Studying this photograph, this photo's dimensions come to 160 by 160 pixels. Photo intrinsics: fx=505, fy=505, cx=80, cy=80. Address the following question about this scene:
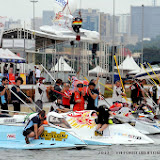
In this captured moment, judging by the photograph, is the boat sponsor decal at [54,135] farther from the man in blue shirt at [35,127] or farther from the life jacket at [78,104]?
the life jacket at [78,104]

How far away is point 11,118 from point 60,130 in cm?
154

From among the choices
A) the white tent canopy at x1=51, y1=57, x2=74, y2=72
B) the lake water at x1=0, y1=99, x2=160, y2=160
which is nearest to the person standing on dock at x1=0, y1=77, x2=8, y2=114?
the lake water at x1=0, y1=99, x2=160, y2=160

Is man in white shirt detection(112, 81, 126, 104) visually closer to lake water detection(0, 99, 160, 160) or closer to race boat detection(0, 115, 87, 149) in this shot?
lake water detection(0, 99, 160, 160)

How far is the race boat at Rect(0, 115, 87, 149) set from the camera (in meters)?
13.1

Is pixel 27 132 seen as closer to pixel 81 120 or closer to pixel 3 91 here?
pixel 81 120

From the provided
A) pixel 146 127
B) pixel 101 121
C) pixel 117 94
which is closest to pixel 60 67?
pixel 117 94

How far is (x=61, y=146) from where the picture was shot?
13117mm

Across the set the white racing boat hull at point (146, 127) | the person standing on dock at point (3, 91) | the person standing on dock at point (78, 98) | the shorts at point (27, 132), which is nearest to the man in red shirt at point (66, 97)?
the person standing on dock at point (78, 98)

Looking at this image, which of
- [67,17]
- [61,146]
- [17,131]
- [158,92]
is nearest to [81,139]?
[61,146]

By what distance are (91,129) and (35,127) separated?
1.68 m

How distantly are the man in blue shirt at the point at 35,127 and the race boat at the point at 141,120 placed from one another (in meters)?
2.94

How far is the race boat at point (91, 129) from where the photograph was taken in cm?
1356

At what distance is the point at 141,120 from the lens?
16.7 metres

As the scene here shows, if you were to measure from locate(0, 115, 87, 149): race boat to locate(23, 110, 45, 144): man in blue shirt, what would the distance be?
0.55 ft
